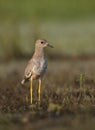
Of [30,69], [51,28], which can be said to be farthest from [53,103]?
[51,28]

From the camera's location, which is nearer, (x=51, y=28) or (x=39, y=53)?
(x=39, y=53)

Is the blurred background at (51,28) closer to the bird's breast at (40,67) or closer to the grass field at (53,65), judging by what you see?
the grass field at (53,65)

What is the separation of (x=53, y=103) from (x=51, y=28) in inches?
375

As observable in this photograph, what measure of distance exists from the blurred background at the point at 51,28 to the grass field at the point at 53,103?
7.65ft

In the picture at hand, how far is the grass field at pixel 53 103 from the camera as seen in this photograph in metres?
8.12

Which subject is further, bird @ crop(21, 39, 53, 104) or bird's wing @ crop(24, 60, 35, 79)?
bird's wing @ crop(24, 60, 35, 79)

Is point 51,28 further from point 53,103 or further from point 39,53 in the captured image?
point 53,103

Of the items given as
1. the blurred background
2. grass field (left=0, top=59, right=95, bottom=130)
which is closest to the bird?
grass field (left=0, top=59, right=95, bottom=130)

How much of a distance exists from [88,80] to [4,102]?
1.84 meters

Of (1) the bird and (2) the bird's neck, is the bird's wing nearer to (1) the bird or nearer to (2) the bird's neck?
(1) the bird

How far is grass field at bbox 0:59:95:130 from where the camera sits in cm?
812

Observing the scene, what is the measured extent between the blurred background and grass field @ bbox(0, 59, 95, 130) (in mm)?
2331

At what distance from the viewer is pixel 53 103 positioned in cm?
898

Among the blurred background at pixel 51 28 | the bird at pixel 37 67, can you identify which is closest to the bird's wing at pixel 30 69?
the bird at pixel 37 67
